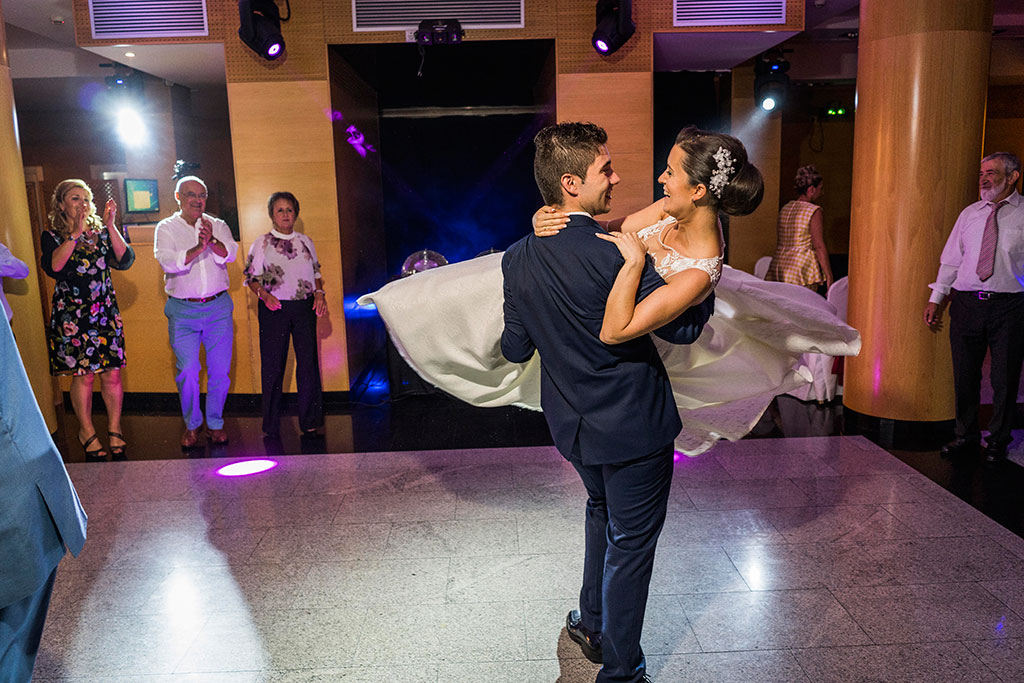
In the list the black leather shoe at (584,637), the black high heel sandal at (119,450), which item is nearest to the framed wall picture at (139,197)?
the black high heel sandal at (119,450)

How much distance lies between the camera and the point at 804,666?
8.54 ft

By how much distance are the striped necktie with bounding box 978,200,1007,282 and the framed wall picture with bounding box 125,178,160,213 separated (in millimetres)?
7301

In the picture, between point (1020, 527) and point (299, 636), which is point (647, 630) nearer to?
point (299, 636)

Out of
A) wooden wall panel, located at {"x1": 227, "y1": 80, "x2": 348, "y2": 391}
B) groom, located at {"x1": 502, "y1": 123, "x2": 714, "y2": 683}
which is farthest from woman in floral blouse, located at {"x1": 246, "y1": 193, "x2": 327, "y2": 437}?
groom, located at {"x1": 502, "y1": 123, "x2": 714, "y2": 683}

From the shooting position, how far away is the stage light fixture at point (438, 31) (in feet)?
20.0

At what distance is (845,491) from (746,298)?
164 centimetres

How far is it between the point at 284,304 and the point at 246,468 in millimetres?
1296

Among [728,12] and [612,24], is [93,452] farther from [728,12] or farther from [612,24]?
[728,12]

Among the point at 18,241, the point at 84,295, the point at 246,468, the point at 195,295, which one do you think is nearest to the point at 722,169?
the point at 246,468

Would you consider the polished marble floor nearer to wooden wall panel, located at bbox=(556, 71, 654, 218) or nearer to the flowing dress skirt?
the flowing dress skirt

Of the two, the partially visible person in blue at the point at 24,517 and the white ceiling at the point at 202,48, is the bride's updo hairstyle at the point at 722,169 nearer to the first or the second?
the partially visible person in blue at the point at 24,517

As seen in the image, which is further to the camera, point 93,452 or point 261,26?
point 261,26

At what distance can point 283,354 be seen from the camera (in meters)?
5.72

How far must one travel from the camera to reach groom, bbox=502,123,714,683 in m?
2.15
